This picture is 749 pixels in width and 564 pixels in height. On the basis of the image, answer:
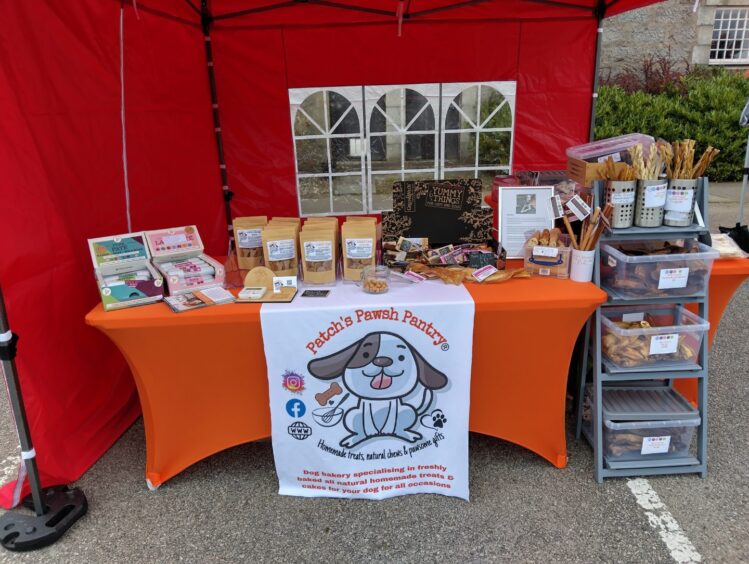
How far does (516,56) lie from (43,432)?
152 inches

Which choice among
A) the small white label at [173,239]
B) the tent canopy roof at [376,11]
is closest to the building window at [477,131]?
the tent canopy roof at [376,11]

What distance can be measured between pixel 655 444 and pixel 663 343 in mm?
447

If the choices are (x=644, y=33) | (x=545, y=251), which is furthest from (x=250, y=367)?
(x=644, y=33)

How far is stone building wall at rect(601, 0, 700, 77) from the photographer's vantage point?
441 inches

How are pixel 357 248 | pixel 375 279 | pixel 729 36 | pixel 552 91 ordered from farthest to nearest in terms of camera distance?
pixel 729 36
pixel 552 91
pixel 357 248
pixel 375 279

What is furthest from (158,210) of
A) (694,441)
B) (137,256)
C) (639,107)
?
(639,107)

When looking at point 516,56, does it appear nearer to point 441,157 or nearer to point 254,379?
point 441,157

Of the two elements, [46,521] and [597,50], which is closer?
[46,521]

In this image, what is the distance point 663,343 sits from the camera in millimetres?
2129

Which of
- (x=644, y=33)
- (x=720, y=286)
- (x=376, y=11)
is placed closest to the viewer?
(x=720, y=286)

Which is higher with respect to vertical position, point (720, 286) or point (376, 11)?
point (376, 11)

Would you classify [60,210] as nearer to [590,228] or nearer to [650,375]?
[590,228]

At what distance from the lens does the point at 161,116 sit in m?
3.22

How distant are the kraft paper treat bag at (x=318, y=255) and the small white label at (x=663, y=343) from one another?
4.36 feet
